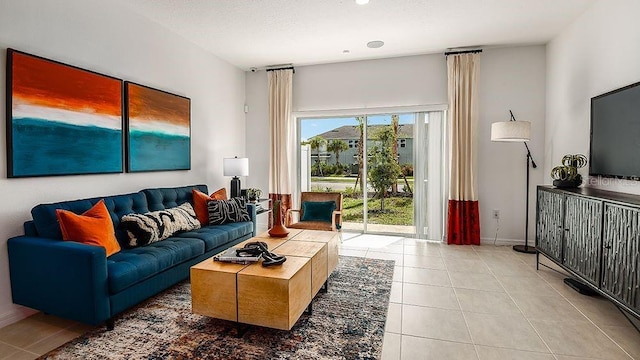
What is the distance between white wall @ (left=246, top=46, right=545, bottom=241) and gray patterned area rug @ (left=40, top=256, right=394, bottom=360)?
9.87ft

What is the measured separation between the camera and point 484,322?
247 centimetres

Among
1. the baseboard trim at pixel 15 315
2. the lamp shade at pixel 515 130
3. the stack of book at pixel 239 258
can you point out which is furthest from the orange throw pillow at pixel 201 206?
the lamp shade at pixel 515 130

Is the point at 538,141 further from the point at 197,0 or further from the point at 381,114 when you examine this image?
the point at 197,0

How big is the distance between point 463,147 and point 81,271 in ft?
15.5

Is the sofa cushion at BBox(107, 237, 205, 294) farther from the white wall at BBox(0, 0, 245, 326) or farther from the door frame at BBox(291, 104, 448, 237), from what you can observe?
the door frame at BBox(291, 104, 448, 237)

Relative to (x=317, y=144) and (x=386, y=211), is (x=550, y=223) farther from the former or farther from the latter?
(x=317, y=144)

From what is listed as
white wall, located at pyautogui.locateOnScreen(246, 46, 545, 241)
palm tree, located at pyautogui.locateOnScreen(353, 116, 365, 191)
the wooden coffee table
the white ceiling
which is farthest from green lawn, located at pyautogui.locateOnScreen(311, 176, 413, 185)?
the wooden coffee table

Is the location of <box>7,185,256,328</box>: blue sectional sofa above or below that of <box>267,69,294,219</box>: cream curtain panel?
below

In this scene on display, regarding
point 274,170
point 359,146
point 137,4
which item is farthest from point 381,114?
point 137,4

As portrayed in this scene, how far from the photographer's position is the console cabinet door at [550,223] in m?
3.17

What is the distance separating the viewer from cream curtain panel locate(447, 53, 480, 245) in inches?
184

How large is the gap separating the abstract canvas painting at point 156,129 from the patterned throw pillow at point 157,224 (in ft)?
2.29

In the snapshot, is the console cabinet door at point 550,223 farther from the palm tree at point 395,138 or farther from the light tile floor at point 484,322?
the palm tree at point 395,138

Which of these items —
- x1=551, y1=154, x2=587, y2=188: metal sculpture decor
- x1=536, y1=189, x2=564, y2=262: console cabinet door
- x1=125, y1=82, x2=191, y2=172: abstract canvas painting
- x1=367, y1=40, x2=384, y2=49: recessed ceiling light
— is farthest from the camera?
x1=367, y1=40, x2=384, y2=49: recessed ceiling light
